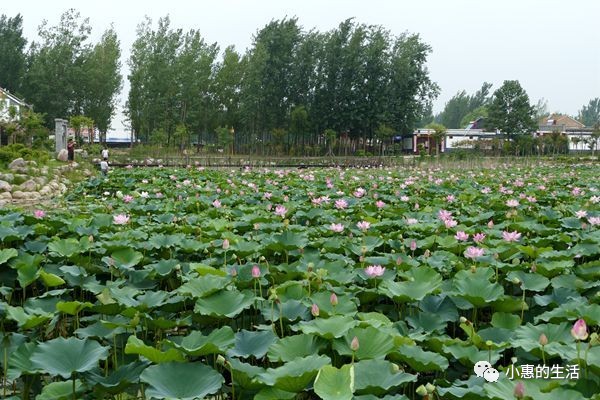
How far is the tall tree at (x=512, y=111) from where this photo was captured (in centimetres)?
3941

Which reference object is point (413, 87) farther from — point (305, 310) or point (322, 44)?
point (305, 310)

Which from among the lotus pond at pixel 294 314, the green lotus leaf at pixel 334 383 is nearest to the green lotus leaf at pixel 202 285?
the lotus pond at pixel 294 314

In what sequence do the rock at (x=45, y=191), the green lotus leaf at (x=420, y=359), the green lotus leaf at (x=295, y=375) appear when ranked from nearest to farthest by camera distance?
the green lotus leaf at (x=295, y=375) < the green lotus leaf at (x=420, y=359) < the rock at (x=45, y=191)

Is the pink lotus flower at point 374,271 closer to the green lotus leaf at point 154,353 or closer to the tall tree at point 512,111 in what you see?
the green lotus leaf at point 154,353

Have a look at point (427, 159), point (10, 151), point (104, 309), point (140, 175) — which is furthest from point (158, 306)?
point (427, 159)

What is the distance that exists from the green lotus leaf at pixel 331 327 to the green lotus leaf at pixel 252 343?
4.5 inches

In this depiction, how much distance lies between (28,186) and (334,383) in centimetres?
922

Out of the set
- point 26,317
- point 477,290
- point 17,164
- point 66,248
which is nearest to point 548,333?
point 477,290

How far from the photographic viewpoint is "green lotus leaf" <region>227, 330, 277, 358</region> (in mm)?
1817

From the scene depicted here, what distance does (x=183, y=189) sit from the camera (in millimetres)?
7602

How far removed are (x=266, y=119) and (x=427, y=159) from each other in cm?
1172

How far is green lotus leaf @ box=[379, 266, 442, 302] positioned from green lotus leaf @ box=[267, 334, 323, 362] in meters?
0.58

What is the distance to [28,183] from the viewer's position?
9.56 meters

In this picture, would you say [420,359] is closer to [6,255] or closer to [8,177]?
[6,255]
